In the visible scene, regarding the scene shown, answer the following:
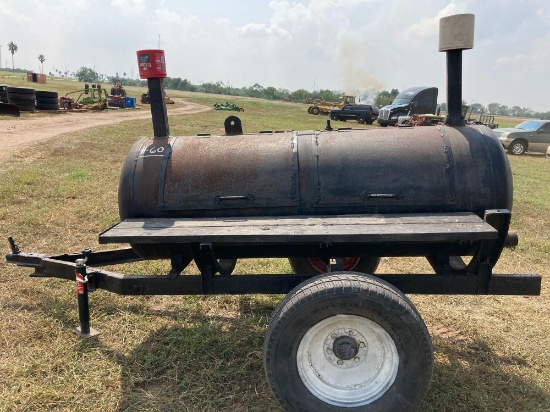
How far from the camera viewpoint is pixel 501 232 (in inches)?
106

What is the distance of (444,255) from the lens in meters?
3.06

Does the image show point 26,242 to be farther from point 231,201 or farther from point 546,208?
point 546,208

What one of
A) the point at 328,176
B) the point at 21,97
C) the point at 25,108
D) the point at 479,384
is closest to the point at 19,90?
the point at 21,97

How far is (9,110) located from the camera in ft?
63.3

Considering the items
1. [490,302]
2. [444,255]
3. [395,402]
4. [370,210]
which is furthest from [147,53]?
[490,302]

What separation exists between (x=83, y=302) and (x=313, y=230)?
198 centimetres

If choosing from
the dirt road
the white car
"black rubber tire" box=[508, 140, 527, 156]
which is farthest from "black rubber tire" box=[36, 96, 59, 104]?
"black rubber tire" box=[508, 140, 527, 156]

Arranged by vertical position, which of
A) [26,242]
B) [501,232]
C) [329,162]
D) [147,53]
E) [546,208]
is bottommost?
[546,208]

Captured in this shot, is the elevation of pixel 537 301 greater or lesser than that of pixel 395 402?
lesser

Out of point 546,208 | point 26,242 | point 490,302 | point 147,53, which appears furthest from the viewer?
point 546,208

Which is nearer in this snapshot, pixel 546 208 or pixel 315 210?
pixel 315 210

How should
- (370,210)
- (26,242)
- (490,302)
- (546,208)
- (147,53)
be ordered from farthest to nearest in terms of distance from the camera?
1. (546,208)
2. (26,242)
3. (490,302)
4. (147,53)
5. (370,210)

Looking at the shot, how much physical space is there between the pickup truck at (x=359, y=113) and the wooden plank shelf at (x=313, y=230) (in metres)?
32.8

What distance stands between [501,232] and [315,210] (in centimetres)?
115
